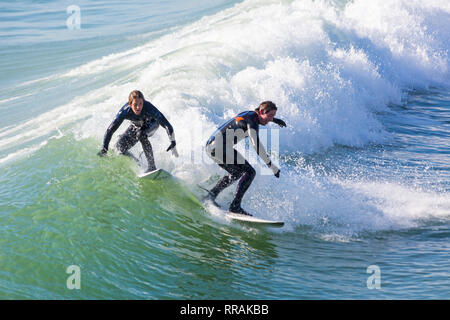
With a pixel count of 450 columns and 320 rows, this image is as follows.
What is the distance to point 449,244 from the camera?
7352mm

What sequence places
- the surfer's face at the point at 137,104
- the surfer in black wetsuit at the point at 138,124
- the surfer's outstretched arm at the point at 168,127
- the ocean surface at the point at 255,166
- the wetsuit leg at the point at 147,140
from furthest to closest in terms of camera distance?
1. the wetsuit leg at the point at 147,140
2. the surfer's outstretched arm at the point at 168,127
3. the surfer in black wetsuit at the point at 138,124
4. the surfer's face at the point at 137,104
5. the ocean surface at the point at 255,166

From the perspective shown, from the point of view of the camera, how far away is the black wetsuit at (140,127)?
27.2ft

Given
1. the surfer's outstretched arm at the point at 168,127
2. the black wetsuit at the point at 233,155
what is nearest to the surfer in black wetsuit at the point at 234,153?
the black wetsuit at the point at 233,155

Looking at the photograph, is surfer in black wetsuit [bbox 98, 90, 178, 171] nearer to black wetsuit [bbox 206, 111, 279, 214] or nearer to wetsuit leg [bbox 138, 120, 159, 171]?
wetsuit leg [bbox 138, 120, 159, 171]

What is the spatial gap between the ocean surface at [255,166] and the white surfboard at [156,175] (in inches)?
5.6

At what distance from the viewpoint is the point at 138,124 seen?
8.54 m

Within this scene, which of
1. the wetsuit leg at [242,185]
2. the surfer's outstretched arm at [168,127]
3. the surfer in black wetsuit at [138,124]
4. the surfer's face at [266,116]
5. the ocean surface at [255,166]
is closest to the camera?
the ocean surface at [255,166]

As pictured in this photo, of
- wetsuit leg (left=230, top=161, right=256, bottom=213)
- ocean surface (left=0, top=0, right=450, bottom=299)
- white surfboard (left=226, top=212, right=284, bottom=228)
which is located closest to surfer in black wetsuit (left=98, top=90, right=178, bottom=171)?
ocean surface (left=0, top=0, right=450, bottom=299)

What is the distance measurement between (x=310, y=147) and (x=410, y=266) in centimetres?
549

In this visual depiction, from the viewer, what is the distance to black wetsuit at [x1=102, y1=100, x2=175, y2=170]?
8289 millimetres

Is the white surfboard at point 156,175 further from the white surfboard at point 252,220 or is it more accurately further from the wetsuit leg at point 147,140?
the white surfboard at point 252,220

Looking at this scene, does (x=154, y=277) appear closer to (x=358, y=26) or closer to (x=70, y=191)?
(x=70, y=191)

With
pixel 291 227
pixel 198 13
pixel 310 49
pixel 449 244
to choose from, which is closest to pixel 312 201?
pixel 291 227

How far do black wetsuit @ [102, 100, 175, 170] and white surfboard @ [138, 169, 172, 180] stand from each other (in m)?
0.26
